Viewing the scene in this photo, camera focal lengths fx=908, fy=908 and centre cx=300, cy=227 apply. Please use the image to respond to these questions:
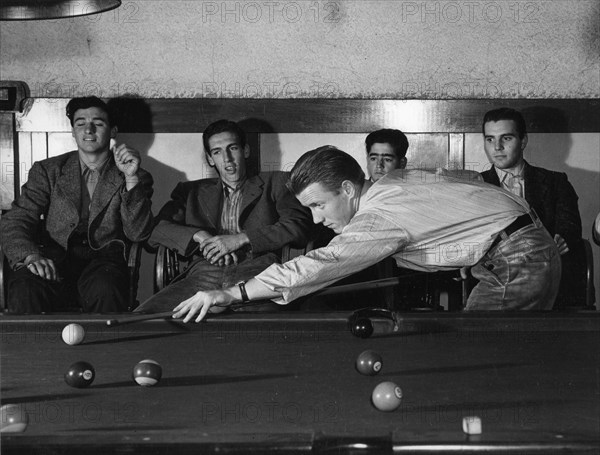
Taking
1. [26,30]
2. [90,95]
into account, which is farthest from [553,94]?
[26,30]

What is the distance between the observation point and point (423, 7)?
479cm

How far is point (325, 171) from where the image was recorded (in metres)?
2.87

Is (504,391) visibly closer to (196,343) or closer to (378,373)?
(378,373)

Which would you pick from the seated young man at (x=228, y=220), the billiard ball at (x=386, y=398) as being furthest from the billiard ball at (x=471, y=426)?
the seated young man at (x=228, y=220)

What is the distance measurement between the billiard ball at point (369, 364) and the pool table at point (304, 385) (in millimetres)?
27

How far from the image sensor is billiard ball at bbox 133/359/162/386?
2.03 meters

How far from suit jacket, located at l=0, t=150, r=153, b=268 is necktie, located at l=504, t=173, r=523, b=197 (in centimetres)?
170

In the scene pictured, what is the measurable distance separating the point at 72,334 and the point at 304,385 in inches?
30.0

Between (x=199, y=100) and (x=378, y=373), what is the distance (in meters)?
2.93

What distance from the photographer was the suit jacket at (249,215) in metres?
4.09

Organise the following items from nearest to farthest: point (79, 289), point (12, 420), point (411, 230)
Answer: point (12, 420) < point (411, 230) < point (79, 289)

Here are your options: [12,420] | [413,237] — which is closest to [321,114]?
[413,237]

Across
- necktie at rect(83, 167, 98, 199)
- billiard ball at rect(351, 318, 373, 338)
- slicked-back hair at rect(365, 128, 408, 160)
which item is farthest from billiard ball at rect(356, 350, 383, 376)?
necktie at rect(83, 167, 98, 199)
